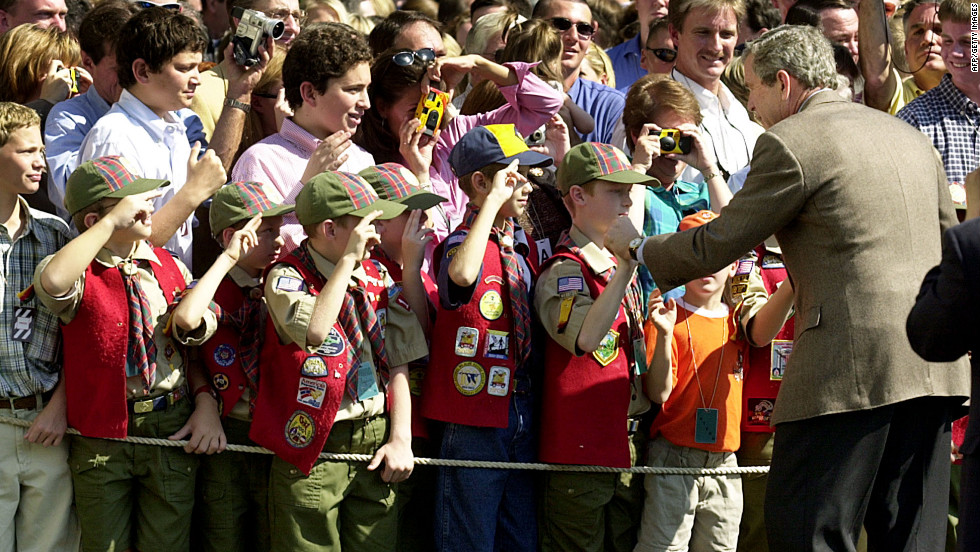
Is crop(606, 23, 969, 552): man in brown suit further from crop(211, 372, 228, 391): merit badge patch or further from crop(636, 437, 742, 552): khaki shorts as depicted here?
crop(211, 372, 228, 391): merit badge patch

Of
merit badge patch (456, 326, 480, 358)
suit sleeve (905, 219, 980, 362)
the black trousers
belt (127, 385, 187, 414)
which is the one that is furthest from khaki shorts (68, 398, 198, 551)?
suit sleeve (905, 219, 980, 362)

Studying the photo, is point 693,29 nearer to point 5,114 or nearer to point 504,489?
point 504,489

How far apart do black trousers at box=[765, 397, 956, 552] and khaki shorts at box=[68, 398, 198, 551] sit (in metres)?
2.13

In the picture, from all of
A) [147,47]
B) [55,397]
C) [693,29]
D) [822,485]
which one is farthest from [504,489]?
[693,29]

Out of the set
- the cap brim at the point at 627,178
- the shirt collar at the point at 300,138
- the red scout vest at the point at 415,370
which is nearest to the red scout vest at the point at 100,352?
the red scout vest at the point at 415,370

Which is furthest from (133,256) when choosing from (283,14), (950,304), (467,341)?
(950,304)

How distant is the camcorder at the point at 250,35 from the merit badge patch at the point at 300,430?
1883mm

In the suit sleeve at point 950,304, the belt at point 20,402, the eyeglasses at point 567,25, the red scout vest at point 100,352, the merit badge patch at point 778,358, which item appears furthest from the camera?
the eyeglasses at point 567,25

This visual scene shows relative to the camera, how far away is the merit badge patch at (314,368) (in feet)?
14.9

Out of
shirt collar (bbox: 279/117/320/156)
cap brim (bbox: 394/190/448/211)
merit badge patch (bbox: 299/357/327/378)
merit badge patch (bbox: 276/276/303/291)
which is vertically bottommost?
merit badge patch (bbox: 299/357/327/378)

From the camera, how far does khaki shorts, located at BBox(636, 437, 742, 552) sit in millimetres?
5039

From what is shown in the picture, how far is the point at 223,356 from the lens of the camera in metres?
4.71

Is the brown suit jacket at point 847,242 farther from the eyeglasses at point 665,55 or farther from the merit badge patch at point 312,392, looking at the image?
the eyeglasses at point 665,55

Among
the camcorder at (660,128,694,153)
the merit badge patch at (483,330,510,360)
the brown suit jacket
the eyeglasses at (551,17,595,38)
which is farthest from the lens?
the eyeglasses at (551,17,595,38)
